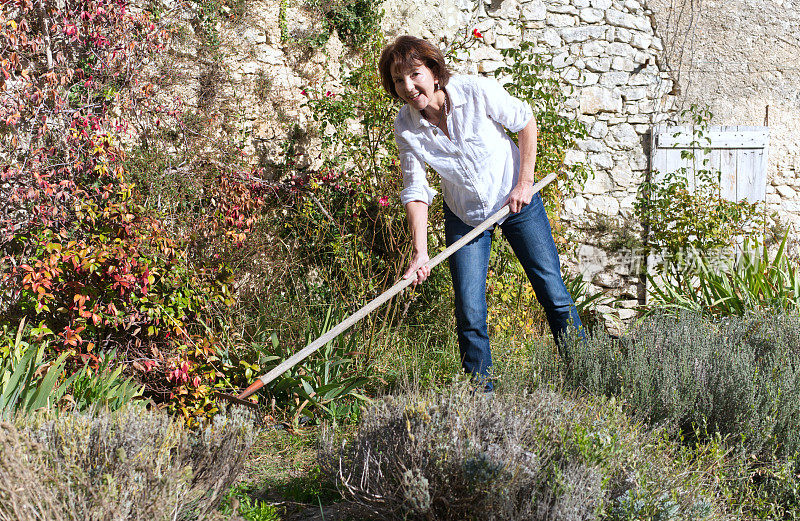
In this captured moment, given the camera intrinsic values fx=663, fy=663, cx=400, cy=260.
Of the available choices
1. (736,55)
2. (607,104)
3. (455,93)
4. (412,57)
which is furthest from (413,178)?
(736,55)

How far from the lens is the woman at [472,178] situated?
2.99 m

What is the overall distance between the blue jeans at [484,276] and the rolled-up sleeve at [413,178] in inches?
7.8

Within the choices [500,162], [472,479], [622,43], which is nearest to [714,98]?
[622,43]

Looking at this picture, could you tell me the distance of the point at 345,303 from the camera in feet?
14.2

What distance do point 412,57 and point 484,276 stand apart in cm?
104

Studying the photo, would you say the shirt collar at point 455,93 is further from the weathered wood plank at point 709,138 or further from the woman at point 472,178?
the weathered wood plank at point 709,138

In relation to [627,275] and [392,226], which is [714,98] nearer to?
[627,275]

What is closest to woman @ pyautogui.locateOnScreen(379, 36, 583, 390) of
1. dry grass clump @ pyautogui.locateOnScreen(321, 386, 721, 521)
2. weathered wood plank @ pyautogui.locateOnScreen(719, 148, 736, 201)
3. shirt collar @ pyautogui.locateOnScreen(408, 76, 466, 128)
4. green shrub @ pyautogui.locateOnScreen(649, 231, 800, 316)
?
shirt collar @ pyautogui.locateOnScreen(408, 76, 466, 128)

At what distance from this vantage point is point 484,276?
3.09 meters

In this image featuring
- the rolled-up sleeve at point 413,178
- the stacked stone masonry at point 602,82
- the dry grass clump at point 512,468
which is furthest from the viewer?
the stacked stone masonry at point 602,82

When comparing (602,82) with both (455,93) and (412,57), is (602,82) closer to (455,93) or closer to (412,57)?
(455,93)

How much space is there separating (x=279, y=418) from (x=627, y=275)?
377 centimetres

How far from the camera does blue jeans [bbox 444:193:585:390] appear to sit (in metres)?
3.02

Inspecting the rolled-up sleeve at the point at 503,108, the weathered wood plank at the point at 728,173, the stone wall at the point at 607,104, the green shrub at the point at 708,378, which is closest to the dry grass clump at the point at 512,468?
the green shrub at the point at 708,378
